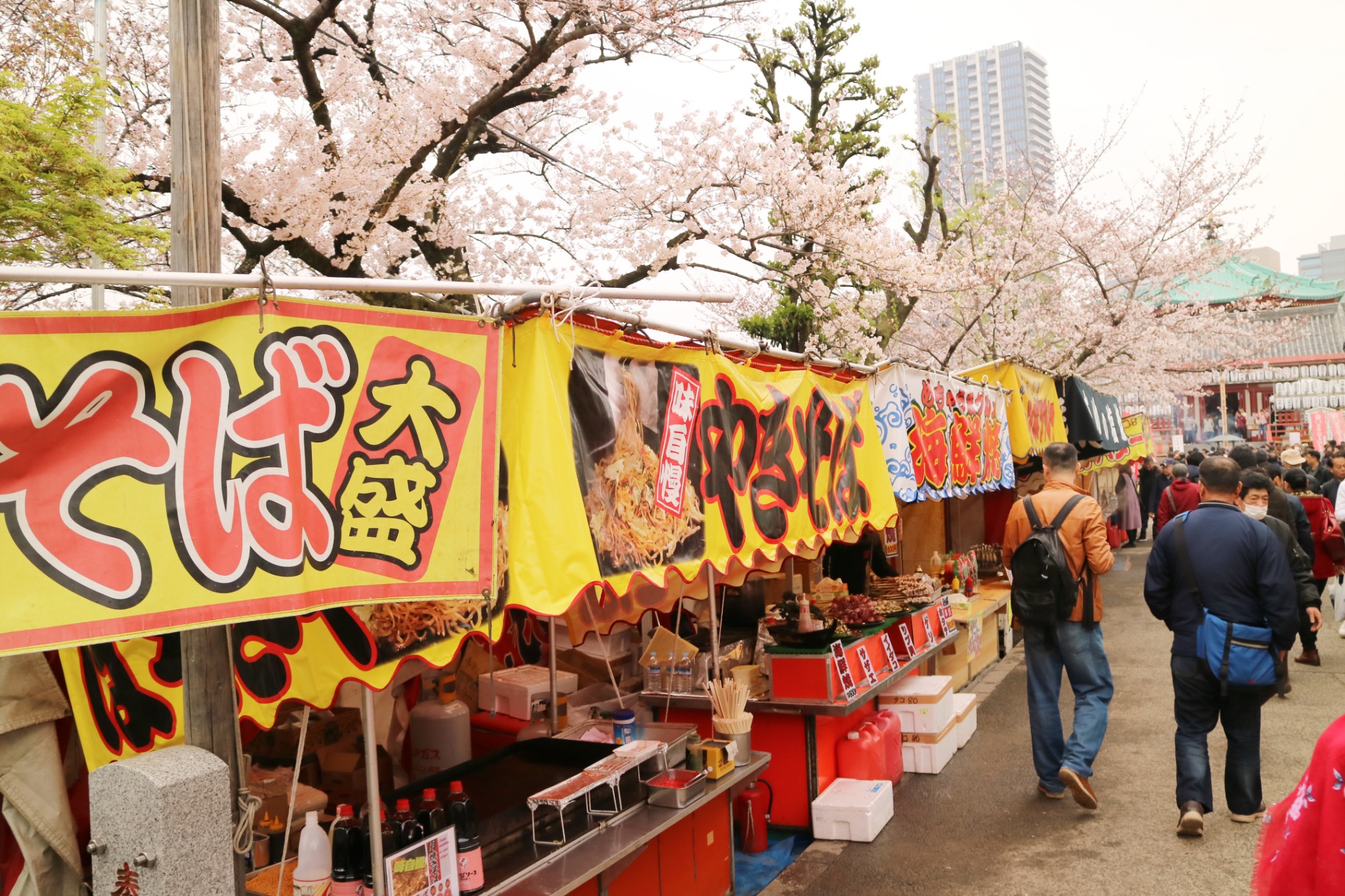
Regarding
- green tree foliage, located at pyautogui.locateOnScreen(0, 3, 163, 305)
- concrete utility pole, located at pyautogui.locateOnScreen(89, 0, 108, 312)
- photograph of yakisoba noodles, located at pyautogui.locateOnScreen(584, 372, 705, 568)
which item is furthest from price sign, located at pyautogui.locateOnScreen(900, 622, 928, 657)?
concrete utility pole, located at pyautogui.locateOnScreen(89, 0, 108, 312)

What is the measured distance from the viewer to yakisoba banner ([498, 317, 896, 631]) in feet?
12.5

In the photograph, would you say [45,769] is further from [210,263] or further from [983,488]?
[983,488]

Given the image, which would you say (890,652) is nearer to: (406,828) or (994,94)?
(406,828)

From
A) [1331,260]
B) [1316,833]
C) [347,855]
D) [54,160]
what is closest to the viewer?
[1316,833]

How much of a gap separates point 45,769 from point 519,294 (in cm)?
240

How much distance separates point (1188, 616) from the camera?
5941 millimetres

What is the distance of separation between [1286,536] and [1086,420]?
930 centimetres

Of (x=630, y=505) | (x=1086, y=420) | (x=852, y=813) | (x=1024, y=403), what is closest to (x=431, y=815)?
(x=630, y=505)

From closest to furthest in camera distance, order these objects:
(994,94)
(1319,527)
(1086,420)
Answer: (1319,527) < (1086,420) < (994,94)

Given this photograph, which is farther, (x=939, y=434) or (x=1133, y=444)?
(x=1133, y=444)

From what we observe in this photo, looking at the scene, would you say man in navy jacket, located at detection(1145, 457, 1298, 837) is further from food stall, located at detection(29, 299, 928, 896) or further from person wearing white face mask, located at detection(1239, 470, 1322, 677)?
food stall, located at detection(29, 299, 928, 896)

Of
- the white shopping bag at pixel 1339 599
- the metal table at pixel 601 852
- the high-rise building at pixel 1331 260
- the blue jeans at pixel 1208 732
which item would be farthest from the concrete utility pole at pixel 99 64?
the high-rise building at pixel 1331 260

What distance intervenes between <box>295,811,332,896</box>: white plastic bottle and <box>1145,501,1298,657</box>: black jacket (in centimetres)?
521

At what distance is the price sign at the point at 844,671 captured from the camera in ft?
22.4
